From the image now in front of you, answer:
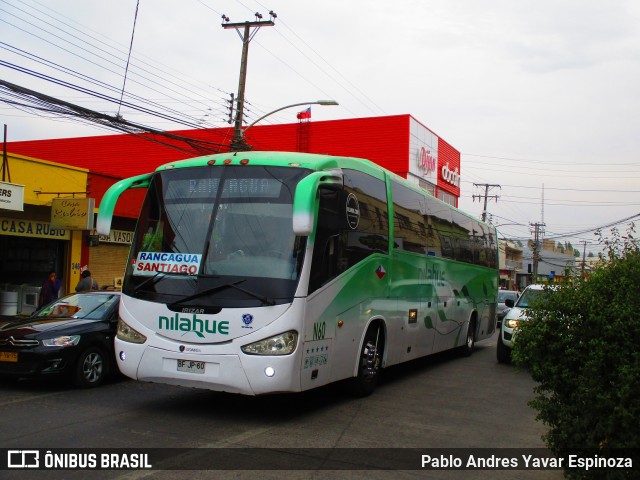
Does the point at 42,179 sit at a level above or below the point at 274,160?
above

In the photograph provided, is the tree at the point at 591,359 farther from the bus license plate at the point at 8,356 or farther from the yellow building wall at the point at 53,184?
the yellow building wall at the point at 53,184

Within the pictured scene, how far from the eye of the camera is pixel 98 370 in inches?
383

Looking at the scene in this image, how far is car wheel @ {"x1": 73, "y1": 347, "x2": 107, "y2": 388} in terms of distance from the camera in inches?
368

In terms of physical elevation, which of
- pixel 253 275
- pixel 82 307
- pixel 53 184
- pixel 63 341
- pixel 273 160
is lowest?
pixel 63 341

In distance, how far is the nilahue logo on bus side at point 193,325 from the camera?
7.15 meters

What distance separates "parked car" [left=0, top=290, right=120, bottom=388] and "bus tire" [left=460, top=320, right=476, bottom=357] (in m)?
8.72

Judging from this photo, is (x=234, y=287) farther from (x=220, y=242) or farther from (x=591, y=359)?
(x=591, y=359)

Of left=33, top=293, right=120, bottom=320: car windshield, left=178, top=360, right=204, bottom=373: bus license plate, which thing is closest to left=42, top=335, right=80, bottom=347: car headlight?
left=33, top=293, right=120, bottom=320: car windshield

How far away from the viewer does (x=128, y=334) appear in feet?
25.5

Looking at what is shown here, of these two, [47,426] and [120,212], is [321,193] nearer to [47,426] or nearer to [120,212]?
[47,426]

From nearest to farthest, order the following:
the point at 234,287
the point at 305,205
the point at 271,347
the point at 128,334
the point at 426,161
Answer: the point at 305,205
the point at 271,347
the point at 234,287
the point at 128,334
the point at 426,161

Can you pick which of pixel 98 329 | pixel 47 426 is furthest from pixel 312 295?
pixel 98 329

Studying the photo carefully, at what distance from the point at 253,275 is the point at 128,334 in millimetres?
1843

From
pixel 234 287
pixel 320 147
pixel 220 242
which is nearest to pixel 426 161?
pixel 320 147
